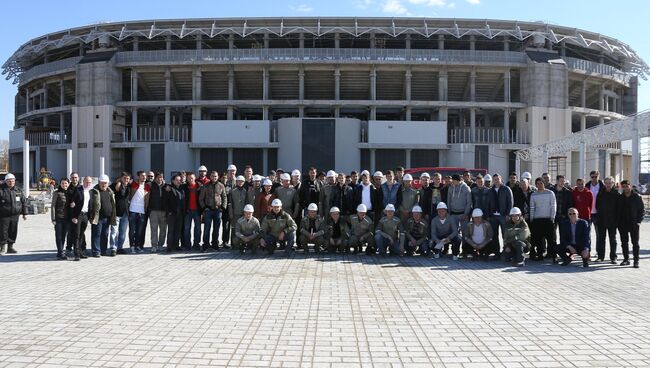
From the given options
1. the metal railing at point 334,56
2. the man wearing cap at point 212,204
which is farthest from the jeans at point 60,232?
the metal railing at point 334,56

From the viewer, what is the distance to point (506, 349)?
15.5ft

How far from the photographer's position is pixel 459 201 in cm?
1097

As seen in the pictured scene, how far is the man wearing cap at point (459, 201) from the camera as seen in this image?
10891mm

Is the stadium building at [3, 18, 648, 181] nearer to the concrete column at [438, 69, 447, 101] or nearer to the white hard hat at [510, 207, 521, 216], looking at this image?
the concrete column at [438, 69, 447, 101]

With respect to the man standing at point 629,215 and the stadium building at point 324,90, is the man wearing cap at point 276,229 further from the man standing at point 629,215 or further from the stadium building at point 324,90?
the stadium building at point 324,90

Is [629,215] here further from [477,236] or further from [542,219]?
[477,236]

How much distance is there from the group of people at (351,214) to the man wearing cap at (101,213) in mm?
21

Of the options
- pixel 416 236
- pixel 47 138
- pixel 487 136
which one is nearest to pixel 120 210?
pixel 416 236

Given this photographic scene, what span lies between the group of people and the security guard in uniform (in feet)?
0.07

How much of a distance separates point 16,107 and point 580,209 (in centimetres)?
6179

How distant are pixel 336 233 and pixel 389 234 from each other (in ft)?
3.96

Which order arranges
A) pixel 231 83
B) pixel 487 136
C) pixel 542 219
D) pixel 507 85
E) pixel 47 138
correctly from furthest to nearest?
pixel 47 138
pixel 487 136
pixel 507 85
pixel 231 83
pixel 542 219

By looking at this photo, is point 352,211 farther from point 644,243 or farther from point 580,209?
point 644,243

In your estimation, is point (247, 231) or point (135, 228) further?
point (135, 228)
